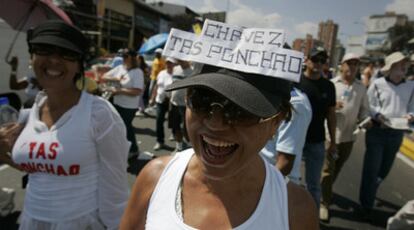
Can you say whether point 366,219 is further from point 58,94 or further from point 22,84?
point 22,84

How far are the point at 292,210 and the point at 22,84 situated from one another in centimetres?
515

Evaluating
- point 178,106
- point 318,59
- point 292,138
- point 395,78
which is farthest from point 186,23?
point 178,106

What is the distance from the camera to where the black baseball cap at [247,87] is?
3.11 ft

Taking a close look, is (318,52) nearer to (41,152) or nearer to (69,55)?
(69,55)

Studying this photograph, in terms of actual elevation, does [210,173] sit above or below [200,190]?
above

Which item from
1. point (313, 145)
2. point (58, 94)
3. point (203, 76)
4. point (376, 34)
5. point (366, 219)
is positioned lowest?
point (366, 219)

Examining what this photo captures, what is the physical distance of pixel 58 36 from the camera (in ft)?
5.85

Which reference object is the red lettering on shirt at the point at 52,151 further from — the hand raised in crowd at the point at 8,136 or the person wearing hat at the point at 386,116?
the person wearing hat at the point at 386,116

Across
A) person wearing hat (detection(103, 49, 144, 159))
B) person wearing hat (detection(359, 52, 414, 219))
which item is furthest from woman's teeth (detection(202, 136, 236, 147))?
person wearing hat (detection(103, 49, 144, 159))

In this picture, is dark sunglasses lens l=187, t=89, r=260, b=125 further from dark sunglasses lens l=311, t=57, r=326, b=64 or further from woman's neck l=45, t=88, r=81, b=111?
dark sunglasses lens l=311, t=57, r=326, b=64

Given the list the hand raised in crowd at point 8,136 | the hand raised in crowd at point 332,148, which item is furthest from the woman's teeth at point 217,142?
the hand raised in crowd at point 332,148

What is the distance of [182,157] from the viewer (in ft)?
4.22

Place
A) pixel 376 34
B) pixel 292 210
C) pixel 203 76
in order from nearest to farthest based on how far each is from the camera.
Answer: pixel 203 76 < pixel 292 210 < pixel 376 34

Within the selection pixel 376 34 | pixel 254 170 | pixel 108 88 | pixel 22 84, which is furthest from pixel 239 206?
pixel 376 34
